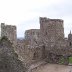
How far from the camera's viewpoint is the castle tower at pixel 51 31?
26814 mm

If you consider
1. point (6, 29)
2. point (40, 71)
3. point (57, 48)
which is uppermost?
point (6, 29)

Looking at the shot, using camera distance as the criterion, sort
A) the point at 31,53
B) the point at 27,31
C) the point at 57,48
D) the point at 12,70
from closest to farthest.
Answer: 1. the point at 12,70
2. the point at 31,53
3. the point at 57,48
4. the point at 27,31

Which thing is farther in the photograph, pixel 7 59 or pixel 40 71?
pixel 40 71

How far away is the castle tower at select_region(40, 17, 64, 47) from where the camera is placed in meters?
26.8

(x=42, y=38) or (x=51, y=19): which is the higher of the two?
(x=51, y=19)

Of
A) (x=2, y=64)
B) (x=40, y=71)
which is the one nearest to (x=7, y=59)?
(x=2, y=64)

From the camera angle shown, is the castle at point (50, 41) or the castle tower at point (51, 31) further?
the castle tower at point (51, 31)

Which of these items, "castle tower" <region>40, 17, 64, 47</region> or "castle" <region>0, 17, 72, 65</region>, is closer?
"castle" <region>0, 17, 72, 65</region>

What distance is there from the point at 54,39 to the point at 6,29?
496 cm

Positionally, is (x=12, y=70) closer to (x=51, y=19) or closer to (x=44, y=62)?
(x=44, y=62)

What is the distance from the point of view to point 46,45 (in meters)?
26.9

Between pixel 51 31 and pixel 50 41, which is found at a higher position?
pixel 51 31

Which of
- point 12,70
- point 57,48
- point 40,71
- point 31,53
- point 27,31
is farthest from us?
point 27,31

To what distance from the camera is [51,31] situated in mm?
26844
